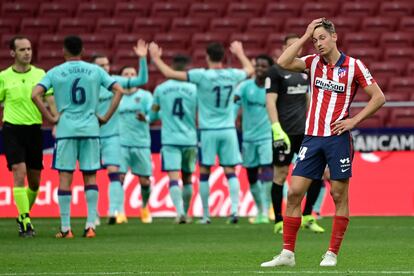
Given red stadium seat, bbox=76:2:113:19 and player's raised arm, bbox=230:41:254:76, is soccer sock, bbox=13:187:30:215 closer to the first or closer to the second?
player's raised arm, bbox=230:41:254:76

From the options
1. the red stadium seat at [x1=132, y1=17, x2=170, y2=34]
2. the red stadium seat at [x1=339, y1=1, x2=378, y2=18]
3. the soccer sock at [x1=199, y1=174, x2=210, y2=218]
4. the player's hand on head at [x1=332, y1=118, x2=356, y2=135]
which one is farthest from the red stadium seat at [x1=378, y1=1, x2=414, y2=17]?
the player's hand on head at [x1=332, y1=118, x2=356, y2=135]

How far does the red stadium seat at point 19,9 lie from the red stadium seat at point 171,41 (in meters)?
3.51

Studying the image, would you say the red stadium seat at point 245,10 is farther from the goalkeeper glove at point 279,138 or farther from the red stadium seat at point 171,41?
the goalkeeper glove at point 279,138

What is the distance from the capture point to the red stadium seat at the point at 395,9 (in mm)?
28125

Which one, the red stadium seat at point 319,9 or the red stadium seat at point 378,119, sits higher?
the red stadium seat at point 319,9

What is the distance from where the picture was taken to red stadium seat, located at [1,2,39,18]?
29031mm

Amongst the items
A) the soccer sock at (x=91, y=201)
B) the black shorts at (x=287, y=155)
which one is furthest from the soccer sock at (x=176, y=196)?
the black shorts at (x=287, y=155)

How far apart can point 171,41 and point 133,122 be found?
8475 mm

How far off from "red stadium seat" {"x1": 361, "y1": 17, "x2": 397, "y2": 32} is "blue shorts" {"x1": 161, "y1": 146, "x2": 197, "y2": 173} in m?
10.2

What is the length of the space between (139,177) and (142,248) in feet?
21.9

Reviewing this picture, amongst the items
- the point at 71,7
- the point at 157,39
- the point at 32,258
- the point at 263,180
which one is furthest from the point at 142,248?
the point at 71,7

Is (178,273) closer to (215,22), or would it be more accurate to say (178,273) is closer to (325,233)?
(325,233)

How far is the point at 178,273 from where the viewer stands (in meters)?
9.31

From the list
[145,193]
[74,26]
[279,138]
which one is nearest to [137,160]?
[145,193]
